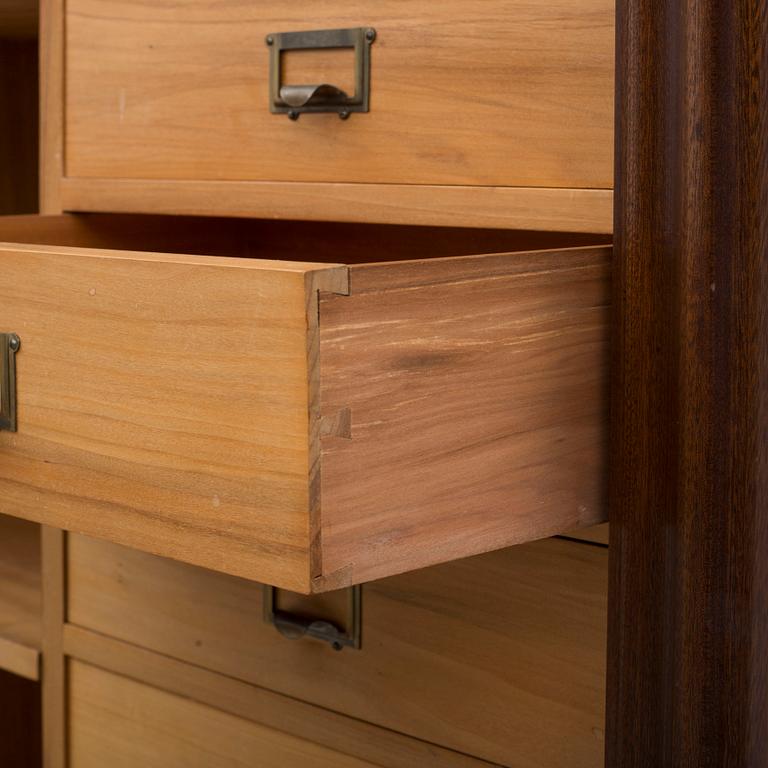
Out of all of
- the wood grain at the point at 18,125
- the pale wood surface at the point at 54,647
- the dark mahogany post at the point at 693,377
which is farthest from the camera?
the wood grain at the point at 18,125

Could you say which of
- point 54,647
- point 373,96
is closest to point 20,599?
point 54,647

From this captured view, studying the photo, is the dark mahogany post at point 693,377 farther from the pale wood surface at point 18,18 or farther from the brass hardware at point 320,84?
the pale wood surface at point 18,18

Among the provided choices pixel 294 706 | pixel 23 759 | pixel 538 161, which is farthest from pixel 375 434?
pixel 23 759

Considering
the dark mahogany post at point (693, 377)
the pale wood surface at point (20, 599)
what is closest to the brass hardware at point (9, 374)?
the dark mahogany post at point (693, 377)

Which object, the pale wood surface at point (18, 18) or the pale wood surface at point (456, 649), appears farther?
the pale wood surface at point (18, 18)

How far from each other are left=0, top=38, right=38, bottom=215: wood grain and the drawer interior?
44 centimetres

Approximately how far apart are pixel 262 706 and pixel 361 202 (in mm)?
384

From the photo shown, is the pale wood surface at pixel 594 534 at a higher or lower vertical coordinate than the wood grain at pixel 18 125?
lower

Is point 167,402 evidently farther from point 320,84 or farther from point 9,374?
point 320,84

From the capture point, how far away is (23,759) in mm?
1375

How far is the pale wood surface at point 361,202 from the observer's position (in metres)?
0.75

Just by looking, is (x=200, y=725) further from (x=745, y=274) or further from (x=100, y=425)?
(x=745, y=274)

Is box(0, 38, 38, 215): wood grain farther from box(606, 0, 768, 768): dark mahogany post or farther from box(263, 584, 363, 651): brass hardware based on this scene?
box(606, 0, 768, 768): dark mahogany post

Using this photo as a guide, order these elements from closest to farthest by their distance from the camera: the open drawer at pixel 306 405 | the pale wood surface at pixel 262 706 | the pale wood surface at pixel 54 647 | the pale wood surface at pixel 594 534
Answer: the open drawer at pixel 306 405
the pale wood surface at pixel 594 534
the pale wood surface at pixel 262 706
the pale wood surface at pixel 54 647
